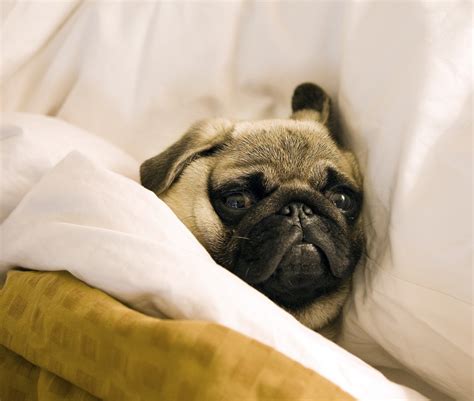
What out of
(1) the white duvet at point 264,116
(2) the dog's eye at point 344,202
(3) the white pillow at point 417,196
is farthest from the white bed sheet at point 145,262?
(2) the dog's eye at point 344,202

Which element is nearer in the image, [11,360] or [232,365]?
[232,365]

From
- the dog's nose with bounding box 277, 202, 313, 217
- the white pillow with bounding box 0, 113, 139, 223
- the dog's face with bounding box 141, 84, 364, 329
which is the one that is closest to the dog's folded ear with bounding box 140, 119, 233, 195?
the dog's face with bounding box 141, 84, 364, 329

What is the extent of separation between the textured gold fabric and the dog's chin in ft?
1.01

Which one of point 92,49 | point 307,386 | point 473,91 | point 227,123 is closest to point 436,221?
point 473,91

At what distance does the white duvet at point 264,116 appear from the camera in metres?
0.86

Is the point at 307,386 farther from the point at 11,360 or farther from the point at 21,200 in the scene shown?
the point at 21,200

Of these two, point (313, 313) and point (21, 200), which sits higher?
point (21, 200)

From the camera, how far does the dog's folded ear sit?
1.16m

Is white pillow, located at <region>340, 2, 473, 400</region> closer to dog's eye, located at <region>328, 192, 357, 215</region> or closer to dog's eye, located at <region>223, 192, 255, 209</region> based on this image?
dog's eye, located at <region>328, 192, 357, 215</region>

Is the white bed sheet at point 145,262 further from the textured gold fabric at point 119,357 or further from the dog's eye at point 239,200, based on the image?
the dog's eye at point 239,200

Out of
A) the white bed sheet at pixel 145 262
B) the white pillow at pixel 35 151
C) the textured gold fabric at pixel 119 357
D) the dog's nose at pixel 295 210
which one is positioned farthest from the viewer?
the white pillow at pixel 35 151

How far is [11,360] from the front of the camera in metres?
0.89

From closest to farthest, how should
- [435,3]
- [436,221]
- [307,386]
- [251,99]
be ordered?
[307,386] → [436,221] → [435,3] → [251,99]

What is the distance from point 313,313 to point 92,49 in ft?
2.73
